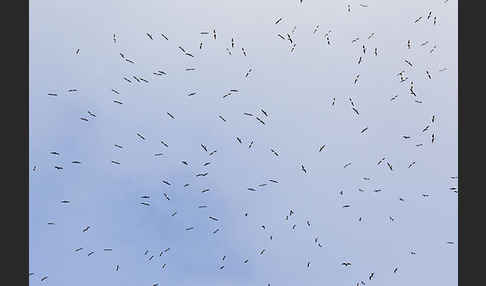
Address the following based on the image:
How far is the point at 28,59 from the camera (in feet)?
33.0

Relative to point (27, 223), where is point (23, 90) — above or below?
above

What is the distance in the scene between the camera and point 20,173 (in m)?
9.66

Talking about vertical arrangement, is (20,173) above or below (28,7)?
below

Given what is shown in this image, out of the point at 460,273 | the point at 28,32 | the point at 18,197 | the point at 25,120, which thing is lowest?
the point at 460,273

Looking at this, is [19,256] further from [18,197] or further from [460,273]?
[460,273]

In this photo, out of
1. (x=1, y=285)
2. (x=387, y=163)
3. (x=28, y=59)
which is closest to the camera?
(x=1, y=285)

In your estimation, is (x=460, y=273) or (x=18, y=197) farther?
(x=460, y=273)

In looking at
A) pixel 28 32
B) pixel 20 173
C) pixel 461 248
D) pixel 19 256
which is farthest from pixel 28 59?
pixel 461 248

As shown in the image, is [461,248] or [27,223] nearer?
[27,223]

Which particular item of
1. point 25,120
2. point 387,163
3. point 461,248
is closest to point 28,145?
point 25,120

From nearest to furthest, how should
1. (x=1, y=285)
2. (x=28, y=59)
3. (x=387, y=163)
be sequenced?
(x=1, y=285), (x=28, y=59), (x=387, y=163)

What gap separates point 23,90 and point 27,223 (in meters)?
1.21

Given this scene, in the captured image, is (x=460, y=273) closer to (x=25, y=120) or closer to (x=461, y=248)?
(x=461, y=248)

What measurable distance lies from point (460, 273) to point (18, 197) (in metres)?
4.21
